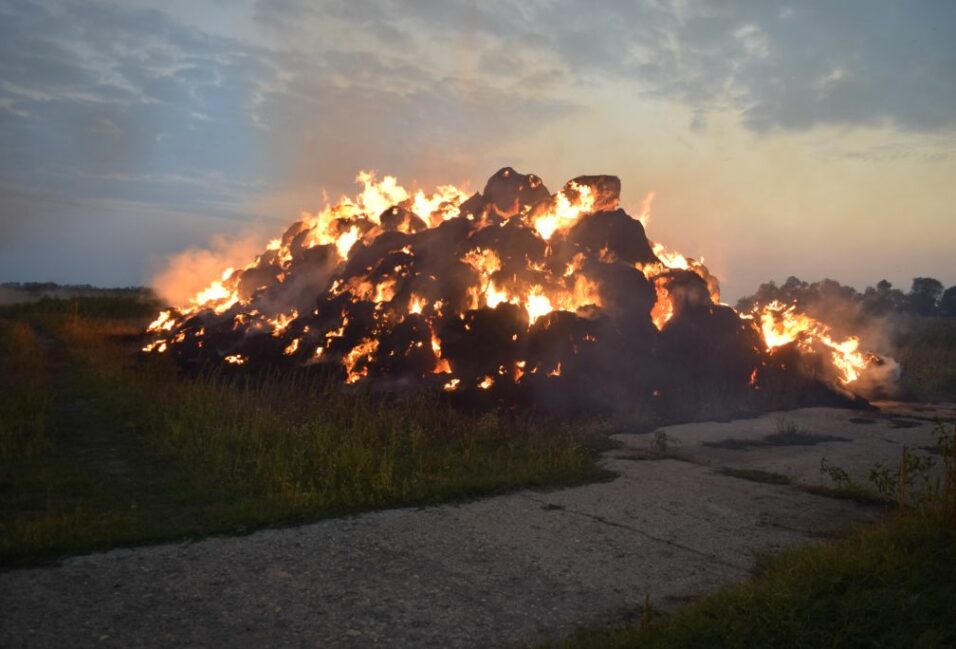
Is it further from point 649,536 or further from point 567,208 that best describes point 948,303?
point 649,536

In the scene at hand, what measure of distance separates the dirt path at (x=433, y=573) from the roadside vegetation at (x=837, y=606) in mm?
625

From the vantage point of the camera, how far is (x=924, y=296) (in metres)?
63.2

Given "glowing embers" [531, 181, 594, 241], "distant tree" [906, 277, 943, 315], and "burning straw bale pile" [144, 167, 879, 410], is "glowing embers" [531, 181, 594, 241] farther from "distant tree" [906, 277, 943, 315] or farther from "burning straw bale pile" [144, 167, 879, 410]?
"distant tree" [906, 277, 943, 315]

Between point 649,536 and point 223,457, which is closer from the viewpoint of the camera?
point 649,536

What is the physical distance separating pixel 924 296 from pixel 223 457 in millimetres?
66886

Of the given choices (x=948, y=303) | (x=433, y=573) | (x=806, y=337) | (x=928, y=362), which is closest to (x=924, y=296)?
(x=948, y=303)

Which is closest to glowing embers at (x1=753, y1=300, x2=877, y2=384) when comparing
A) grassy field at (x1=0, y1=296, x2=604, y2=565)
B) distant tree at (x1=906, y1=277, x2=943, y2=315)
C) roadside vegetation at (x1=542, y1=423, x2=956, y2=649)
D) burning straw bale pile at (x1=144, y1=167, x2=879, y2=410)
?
burning straw bale pile at (x1=144, y1=167, x2=879, y2=410)

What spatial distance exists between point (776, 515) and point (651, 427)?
621cm

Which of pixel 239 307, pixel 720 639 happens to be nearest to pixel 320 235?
pixel 239 307

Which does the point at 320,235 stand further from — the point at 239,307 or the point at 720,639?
the point at 720,639

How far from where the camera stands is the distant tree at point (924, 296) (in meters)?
61.3

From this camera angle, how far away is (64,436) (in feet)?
39.8

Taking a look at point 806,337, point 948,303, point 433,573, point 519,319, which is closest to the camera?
point 433,573

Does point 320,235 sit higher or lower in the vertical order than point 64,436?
higher
